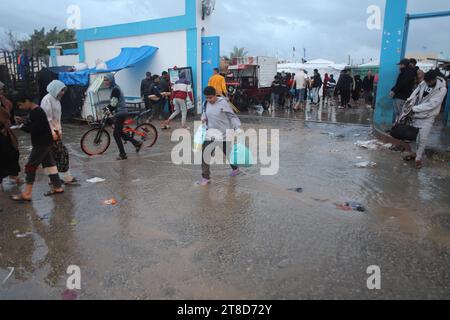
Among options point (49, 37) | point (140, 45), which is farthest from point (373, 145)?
point (49, 37)

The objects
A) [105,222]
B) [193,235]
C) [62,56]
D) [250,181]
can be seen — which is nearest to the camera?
[193,235]

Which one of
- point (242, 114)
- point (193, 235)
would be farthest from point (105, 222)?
point (242, 114)

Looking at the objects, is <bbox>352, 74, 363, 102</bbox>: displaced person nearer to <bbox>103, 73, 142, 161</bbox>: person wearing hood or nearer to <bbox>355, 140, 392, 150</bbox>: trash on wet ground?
<bbox>355, 140, 392, 150</bbox>: trash on wet ground

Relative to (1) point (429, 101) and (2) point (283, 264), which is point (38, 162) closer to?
(2) point (283, 264)

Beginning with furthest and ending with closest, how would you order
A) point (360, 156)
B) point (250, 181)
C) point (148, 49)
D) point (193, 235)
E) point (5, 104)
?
point (148, 49) < point (360, 156) < point (250, 181) < point (5, 104) < point (193, 235)

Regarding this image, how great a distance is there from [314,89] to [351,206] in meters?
15.3

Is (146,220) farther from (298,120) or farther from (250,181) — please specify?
(298,120)

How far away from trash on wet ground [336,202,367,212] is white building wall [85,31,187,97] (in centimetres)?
1060

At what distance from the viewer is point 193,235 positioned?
4.18 metres

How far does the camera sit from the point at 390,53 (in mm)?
10172

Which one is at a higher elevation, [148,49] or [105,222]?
[148,49]

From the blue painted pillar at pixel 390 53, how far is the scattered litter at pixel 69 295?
8.91 m
